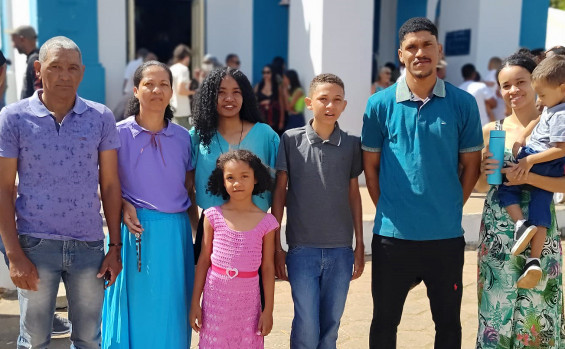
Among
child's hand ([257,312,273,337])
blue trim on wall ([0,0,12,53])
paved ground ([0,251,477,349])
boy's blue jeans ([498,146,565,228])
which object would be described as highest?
blue trim on wall ([0,0,12,53])

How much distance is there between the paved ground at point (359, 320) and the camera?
424 centimetres

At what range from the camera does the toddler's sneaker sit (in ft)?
10.1

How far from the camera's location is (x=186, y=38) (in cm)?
1122

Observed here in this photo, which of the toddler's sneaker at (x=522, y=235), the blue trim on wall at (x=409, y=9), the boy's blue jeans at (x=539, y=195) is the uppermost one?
the blue trim on wall at (x=409, y=9)

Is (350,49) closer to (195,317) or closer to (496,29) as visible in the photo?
(496,29)

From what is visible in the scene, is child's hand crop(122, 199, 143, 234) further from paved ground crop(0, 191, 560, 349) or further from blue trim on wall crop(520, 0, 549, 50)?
blue trim on wall crop(520, 0, 549, 50)

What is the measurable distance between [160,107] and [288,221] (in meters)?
0.88

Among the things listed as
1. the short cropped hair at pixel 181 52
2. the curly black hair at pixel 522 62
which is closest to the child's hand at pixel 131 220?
the curly black hair at pixel 522 62

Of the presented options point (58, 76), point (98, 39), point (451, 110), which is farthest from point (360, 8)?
point (58, 76)

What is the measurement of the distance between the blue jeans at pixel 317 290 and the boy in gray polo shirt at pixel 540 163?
847 millimetres

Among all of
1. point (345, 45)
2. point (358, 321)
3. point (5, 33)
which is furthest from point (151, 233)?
point (5, 33)

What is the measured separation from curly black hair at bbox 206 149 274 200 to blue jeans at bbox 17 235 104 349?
2.03 feet

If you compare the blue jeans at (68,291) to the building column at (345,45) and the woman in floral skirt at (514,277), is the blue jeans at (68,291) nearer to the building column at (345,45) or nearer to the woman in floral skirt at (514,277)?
the woman in floral skirt at (514,277)

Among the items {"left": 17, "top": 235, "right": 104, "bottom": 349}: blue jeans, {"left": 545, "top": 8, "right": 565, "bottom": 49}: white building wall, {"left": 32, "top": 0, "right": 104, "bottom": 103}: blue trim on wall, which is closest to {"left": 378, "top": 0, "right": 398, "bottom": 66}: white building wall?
{"left": 32, "top": 0, "right": 104, "bottom": 103}: blue trim on wall
